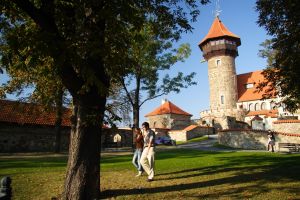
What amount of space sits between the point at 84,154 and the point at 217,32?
5684cm

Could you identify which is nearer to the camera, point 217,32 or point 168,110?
point 217,32

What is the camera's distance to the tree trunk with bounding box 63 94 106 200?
280 inches

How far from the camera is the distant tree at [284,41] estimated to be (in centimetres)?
1139

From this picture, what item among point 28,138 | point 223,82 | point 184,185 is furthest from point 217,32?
point 184,185

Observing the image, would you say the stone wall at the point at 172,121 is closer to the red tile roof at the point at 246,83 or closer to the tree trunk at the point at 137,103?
the red tile roof at the point at 246,83

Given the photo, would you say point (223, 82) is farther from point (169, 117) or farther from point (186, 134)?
point (186, 134)

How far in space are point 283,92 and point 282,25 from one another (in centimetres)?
272

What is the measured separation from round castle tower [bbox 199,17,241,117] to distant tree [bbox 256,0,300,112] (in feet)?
152

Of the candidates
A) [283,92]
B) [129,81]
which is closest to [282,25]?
[283,92]

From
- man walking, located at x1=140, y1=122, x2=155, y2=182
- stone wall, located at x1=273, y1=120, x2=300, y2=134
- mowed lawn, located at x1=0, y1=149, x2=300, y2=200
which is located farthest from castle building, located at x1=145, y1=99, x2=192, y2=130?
man walking, located at x1=140, y1=122, x2=155, y2=182

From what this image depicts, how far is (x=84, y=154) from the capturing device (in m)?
7.31

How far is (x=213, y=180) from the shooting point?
9.68 metres

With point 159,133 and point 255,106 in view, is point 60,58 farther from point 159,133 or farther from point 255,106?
point 255,106

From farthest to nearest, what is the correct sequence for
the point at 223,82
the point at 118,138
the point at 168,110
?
the point at 168,110 → the point at 223,82 → the point at 118,138
